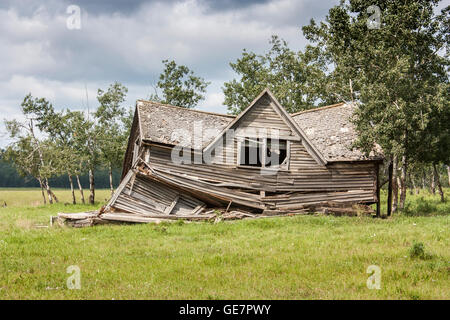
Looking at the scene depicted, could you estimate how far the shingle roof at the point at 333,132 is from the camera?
923 inches

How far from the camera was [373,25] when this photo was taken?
992 inches

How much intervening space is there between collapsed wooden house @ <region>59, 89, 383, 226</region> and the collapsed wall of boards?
6cm

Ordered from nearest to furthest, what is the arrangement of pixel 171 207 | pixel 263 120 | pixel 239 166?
pixel 171 207 < pixel 239 166 < pixel 263 120

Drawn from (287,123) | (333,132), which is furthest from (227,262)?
(333,132)

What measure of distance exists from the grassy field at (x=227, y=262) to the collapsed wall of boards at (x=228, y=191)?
130 inches

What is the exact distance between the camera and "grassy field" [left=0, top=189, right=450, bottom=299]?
26.8 ft

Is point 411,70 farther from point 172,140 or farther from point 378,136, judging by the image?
point 172,140

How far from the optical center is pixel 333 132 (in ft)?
82.8

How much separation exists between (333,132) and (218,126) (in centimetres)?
753

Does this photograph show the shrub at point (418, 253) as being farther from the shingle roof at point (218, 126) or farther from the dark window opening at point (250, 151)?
the dark window opening at point (250, 151)

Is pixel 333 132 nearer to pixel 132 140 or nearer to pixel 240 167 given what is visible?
pixel 240 167

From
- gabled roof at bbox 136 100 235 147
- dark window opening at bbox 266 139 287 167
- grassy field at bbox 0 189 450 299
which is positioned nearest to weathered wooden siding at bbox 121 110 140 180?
gabled roof at bbox 136 100 235 147

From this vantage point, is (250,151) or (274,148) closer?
(250,151)

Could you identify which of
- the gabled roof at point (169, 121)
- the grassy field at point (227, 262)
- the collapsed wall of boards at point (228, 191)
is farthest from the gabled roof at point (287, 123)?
the grassy field at point (227, 262)
